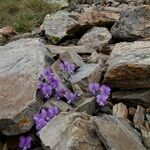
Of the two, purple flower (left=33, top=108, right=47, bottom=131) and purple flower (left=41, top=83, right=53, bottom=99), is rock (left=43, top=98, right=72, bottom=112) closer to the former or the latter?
purple flower (left=41, top=83, right=53, bottom=99)

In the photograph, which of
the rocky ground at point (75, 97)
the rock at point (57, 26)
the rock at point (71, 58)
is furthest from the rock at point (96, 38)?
the rock at point (71, 58)

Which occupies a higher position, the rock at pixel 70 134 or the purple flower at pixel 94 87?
the rock at pixel 70 134

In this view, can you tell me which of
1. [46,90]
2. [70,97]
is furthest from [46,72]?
[70,97]

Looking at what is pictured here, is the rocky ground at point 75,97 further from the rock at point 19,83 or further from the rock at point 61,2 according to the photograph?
the rock at point 61,2

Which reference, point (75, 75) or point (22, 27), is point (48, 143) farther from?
point (22, 27)

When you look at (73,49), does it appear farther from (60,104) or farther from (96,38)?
(60,104)

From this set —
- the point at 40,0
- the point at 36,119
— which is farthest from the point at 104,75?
the point at 40,0

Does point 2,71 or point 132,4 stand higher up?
point 2,71
